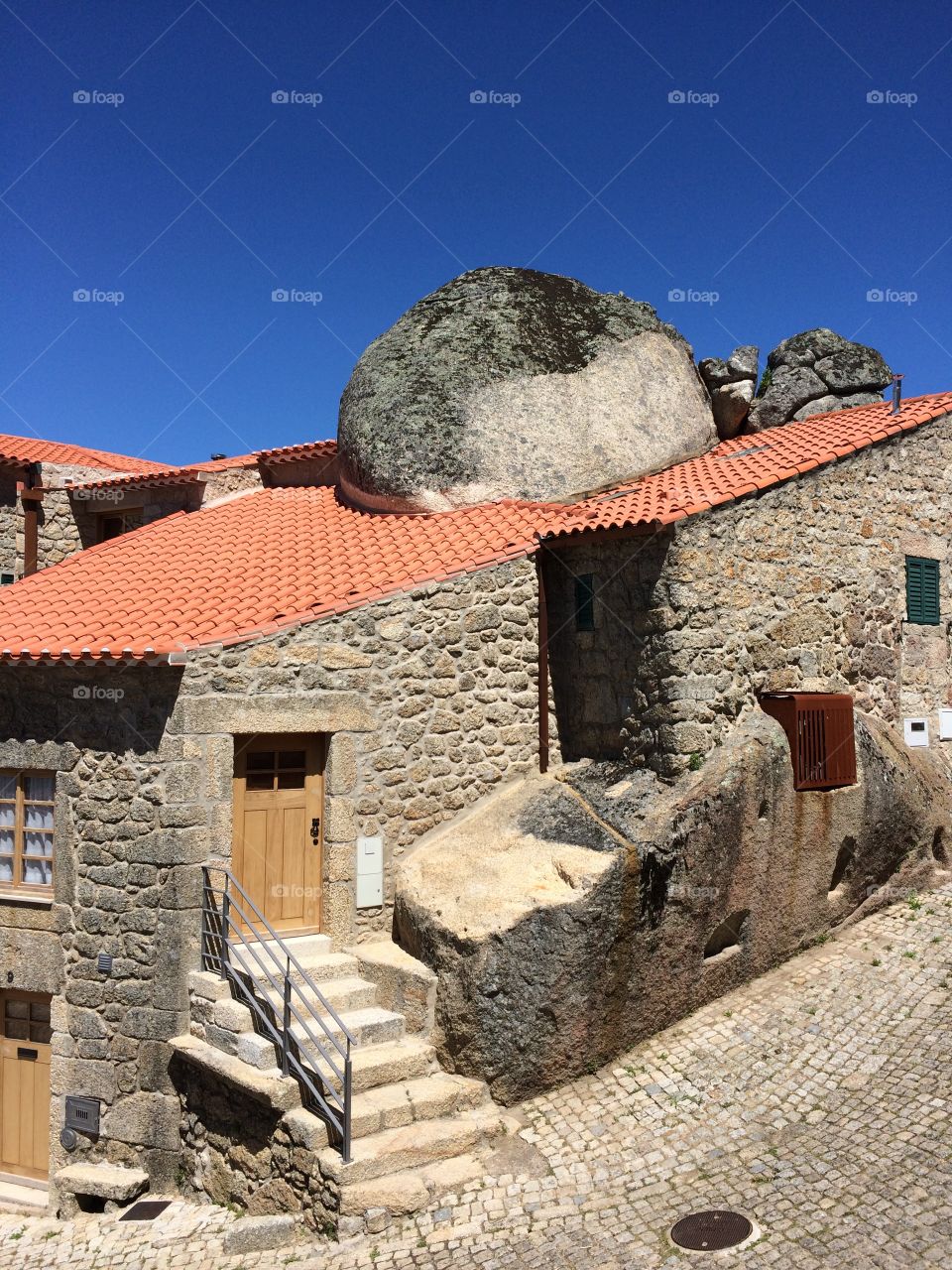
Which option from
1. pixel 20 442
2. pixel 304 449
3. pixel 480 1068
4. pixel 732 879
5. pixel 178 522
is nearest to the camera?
pixel 480 1068

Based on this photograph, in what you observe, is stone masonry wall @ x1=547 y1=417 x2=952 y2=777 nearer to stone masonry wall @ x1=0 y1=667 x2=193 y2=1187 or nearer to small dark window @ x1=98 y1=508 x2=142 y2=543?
stone masonry wall @ x1=0 y1=667 x2=193 y2=1187

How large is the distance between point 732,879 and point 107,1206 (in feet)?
20.5

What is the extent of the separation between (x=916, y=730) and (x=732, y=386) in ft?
18.1

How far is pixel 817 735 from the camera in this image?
968 centimetres

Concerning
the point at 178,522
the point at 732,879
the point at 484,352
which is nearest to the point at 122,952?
the point at 732,879

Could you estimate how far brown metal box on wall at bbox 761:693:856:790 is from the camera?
9.53 metres

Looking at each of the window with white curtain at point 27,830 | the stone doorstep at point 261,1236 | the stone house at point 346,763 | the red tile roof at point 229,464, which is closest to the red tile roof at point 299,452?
the red tile roof at point 229,464

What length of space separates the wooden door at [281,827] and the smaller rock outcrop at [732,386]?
8030mm

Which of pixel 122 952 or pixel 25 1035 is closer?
pixel 122 952

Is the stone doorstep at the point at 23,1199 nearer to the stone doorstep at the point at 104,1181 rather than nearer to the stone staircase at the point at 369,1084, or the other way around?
the stone doorstep at the point at 104,1181

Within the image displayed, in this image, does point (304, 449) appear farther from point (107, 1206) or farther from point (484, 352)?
point (107, 1206)

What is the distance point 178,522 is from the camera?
13750 millimetres

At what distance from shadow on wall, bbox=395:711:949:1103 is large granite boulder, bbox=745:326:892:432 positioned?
542 centimetres
